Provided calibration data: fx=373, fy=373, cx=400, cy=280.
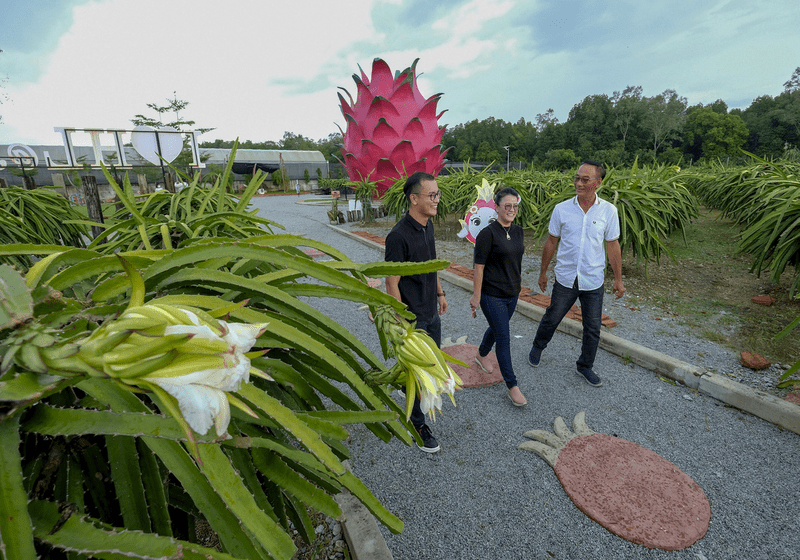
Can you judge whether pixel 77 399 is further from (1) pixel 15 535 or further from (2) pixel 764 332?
(2) pixel 764 332

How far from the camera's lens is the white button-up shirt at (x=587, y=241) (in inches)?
94.7

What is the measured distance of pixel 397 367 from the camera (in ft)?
1.89

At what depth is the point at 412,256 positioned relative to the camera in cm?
195

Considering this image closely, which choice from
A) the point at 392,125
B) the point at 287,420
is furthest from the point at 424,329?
the point at 392,125

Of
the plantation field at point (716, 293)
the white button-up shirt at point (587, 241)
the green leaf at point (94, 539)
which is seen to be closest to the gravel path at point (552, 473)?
the plantation field at point (716, 293)

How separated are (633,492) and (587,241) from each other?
4.70 feet

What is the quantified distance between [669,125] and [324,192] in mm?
35896

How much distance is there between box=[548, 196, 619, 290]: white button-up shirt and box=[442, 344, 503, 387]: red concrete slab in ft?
2.48

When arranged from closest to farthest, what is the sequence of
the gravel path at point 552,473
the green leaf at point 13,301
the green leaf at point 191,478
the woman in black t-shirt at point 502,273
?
the green leaf at point 13,301 < the green leaf at point 191,478 < the gravel path at point 552,473 < the woman in black t-shirt at point 502,273

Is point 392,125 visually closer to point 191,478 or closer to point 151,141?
point 151,141

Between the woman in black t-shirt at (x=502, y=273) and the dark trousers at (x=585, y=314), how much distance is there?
0.38m

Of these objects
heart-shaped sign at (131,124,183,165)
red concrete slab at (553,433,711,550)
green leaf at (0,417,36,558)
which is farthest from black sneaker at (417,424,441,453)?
heart-shaped sign at (131,124,183,165)

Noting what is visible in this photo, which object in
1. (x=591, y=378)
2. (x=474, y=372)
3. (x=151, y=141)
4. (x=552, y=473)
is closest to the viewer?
(x=552, y=473)

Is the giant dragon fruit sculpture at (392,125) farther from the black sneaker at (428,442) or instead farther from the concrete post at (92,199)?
the black sneaker at (428,442)
